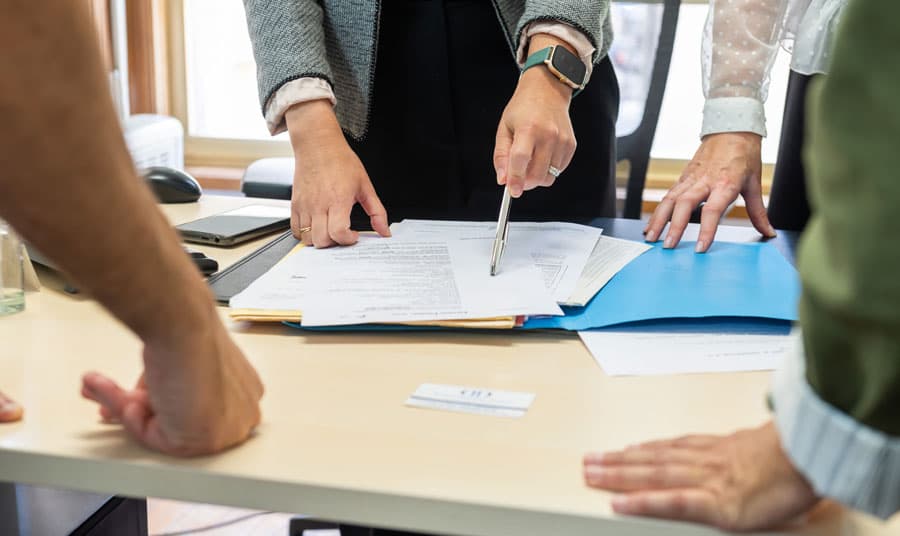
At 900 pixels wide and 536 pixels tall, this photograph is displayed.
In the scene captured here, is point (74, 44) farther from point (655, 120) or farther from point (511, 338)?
point (655, 120)

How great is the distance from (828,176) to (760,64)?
93 cm

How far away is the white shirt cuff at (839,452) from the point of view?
425 mm

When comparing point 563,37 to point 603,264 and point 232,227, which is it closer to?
point 603,264

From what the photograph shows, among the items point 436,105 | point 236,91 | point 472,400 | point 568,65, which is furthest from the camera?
point 236,91

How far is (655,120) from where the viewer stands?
6.01 ft

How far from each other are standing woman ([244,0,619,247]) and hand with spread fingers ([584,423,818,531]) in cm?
50

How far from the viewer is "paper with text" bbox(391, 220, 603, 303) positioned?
918 millimetres

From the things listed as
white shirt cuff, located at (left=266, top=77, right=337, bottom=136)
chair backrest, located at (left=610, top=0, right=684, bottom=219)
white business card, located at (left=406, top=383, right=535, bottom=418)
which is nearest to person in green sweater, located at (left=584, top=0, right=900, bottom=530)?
white business card, located at (left=406, top=383, right=535, bottom=418)

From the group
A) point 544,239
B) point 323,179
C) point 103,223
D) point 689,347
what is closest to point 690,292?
point 689,347

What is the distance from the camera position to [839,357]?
42 cm

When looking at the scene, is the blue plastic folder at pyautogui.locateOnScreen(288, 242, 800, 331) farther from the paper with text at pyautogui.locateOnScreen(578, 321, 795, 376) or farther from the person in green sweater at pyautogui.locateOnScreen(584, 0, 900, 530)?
the person in green sweater at pyautogui.locateOnScreen(584, 0, 900, 530)

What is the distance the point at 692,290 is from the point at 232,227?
63 centimetres

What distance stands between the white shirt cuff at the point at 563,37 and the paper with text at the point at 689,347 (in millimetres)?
424

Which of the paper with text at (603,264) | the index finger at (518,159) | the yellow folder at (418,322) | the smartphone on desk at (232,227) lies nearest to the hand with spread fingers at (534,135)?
the index finger at (518,159)
